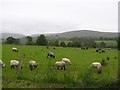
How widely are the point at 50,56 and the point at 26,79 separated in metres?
18.3

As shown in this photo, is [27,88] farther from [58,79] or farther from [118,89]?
[118,89]

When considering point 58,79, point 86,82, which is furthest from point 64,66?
point 86,82

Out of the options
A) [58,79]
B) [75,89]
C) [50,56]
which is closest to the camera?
[75,89]

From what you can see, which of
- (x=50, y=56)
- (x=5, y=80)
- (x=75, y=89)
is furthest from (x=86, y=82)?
(x=50, y=56)

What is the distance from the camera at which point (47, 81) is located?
17328 mm

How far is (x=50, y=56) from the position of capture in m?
36.5

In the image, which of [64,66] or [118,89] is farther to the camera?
[64,66]

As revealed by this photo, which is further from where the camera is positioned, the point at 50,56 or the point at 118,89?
the point at 50,56

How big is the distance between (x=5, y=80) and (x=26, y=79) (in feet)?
4.61

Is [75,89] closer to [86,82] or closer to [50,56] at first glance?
[86,82]

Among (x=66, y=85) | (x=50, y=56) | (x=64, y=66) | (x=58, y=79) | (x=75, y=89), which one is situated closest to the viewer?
(x=75, y=89)

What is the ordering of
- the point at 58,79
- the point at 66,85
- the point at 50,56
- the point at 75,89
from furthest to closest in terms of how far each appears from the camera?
the point at 50,56
the point at 58,79
the point at 66,85
the point at 75,89

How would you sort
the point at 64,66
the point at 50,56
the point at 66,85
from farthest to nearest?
the point at 50,56 < the point at 64,66 < the point at 66,85

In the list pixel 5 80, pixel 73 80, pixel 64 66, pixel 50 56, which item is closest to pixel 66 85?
pixel 73 80
